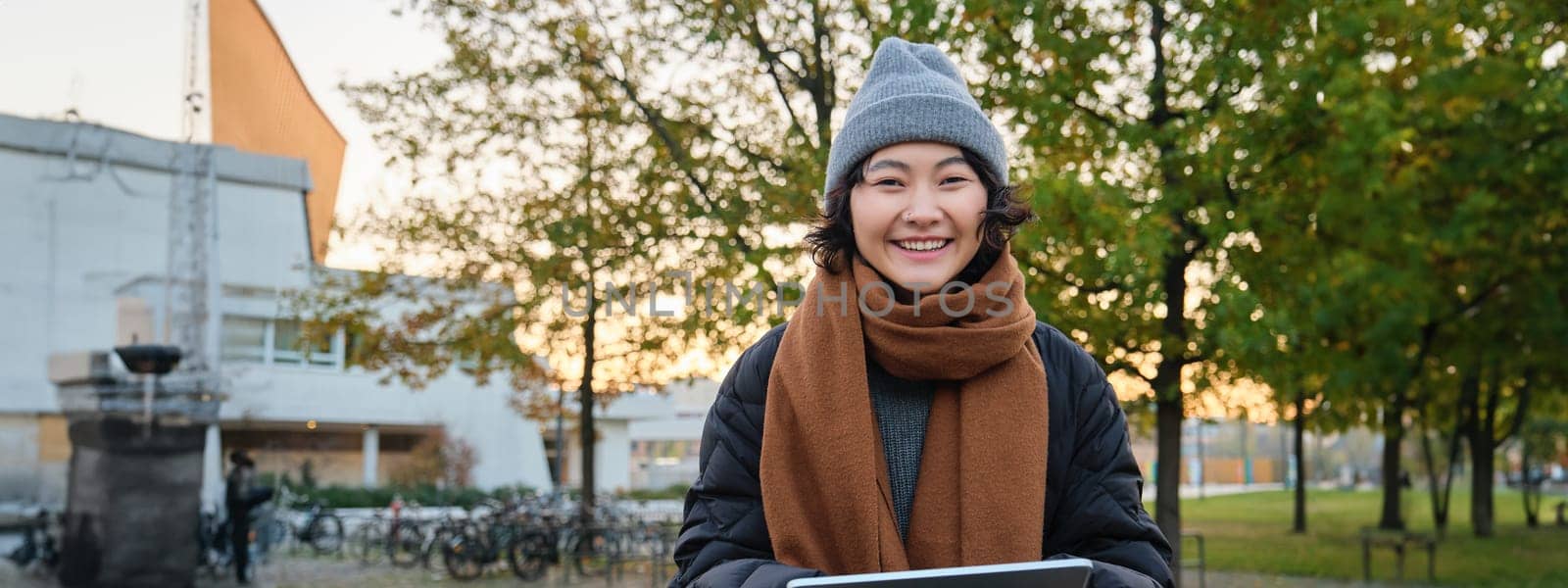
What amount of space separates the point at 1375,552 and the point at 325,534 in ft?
48.6

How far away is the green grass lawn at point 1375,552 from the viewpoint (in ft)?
51.2

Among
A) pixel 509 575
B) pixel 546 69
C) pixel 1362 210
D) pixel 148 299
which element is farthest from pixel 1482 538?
pixel 148 299

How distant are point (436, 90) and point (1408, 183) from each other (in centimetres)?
841

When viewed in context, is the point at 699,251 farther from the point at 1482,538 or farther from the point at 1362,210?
the point at 1482,538

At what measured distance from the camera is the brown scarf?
1.64m

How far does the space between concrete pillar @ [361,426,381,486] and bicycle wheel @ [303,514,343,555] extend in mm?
469

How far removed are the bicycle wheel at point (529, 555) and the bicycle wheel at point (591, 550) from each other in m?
0.35

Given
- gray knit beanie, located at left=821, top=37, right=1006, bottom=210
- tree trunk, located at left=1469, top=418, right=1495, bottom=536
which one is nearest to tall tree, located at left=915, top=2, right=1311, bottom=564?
gray knit beanie, located at left=821, top=37, right=1006, bottom=210

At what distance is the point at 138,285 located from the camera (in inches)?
350

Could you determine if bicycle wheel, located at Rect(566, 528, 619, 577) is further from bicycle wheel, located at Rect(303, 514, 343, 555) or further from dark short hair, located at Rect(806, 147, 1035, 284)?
dark short hair, located at Rect(806, 147, 1035, 284)

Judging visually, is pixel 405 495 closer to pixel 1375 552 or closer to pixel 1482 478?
pixel 1375 552

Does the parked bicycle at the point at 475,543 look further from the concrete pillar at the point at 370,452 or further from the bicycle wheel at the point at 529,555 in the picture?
the concrete pillar at the point at 370,452

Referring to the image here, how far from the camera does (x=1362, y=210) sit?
9.28m

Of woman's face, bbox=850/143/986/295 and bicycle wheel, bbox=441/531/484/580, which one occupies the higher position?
woman's face, bbox=850/143/986/295
